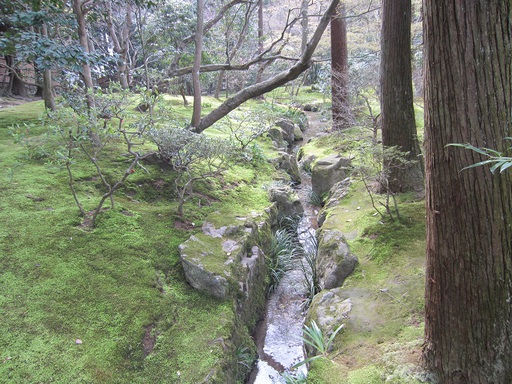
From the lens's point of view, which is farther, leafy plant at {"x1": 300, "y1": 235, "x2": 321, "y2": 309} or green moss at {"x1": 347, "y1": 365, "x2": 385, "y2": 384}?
leafy plant at {"x1": 300, "y1": 235, "x2": 321, "y2": 309}

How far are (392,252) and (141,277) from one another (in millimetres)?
3219

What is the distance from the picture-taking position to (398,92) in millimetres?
5977

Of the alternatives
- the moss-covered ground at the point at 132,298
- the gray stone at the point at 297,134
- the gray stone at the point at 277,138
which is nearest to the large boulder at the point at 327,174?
the moss-covered ground at the point at 132,298

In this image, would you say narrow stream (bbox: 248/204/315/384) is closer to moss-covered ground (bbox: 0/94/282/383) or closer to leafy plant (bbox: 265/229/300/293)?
leafy plant (bbox: 265/229/300/293)

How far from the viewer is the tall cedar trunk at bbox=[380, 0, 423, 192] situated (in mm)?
5793

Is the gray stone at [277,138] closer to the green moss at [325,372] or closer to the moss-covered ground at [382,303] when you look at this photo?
the moss-covered ground at [382,303]

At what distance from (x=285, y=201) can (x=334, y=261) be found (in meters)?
2.92

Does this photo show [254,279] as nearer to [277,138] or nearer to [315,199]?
[315,199]

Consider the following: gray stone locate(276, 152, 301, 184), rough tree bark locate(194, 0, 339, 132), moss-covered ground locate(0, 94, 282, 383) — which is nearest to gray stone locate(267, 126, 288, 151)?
gray stone locate(276, 152, 301, 184)

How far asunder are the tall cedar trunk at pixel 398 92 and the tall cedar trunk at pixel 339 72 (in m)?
4.68

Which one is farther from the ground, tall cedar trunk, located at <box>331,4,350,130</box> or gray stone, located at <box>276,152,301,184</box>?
tall cedar trunk, located at <box>331,4,350,130</box>

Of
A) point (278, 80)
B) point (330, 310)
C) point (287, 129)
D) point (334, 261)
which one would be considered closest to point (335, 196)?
point (278, 80)

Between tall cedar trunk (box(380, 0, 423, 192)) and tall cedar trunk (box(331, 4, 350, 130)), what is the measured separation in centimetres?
468

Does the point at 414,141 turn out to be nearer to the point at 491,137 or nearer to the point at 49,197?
the point at 491,137
